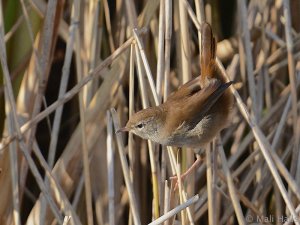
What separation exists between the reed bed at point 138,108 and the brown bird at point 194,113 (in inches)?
2.0

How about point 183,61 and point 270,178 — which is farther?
point 270,178

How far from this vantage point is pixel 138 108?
2.71 meters

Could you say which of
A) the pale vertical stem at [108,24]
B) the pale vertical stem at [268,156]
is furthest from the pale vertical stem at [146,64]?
the pale vertical stem at [108,24]

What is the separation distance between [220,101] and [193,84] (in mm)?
131

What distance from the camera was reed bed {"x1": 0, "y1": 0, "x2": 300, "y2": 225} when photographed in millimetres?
2162

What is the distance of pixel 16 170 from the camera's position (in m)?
2.24

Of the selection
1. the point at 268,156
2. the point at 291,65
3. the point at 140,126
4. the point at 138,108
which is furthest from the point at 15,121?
the point at 291,65

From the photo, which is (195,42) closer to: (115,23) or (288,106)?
(115,23)

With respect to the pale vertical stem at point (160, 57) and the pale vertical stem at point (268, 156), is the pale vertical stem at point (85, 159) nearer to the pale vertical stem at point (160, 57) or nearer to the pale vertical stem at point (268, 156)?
the pale vertical stem at point (160, 57)

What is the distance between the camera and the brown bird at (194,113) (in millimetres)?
2109

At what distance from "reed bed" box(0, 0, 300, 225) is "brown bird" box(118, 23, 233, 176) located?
5 centimetres

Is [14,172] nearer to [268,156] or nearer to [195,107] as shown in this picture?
[195,107]

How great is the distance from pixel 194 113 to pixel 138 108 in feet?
1.83

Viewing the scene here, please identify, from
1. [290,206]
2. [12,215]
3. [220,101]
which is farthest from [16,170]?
[290,206]
